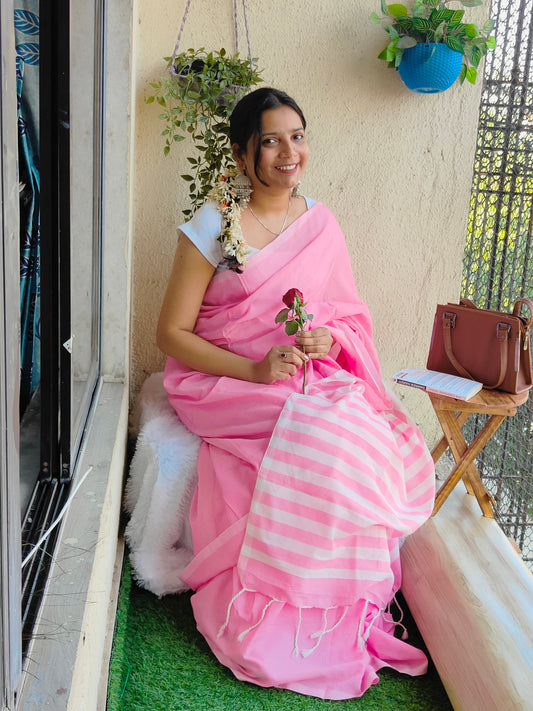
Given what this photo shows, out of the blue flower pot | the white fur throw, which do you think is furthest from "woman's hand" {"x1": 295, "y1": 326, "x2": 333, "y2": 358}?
the blue flower pot

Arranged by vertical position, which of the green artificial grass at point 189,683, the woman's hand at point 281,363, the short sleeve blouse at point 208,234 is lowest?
the green artificial grass at point 189,683

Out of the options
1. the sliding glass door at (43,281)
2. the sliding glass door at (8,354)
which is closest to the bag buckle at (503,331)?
the sliding glass door at (43,281)

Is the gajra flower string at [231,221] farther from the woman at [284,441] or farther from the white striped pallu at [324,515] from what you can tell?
the white striped pallu at [324,515]

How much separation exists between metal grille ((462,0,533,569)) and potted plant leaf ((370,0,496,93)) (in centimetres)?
38

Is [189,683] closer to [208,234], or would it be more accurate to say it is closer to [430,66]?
[208,234]

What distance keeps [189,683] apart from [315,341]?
1124mm

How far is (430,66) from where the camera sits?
295 cm

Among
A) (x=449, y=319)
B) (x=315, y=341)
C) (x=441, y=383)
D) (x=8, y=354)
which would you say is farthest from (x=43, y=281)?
(x=449, y=319)

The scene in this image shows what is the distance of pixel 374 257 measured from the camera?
Answer: 335 centimetres

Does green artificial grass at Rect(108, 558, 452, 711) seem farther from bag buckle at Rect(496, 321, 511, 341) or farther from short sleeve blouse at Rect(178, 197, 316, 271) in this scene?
short sleeve blouse at Rect(178, 197, 316, 271)

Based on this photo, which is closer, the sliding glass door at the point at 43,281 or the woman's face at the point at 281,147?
the sliding glass door at the point at 43,281

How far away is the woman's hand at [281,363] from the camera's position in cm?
245

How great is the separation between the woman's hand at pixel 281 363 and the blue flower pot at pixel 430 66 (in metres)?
1.30

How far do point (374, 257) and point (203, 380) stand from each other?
3.67 feet
